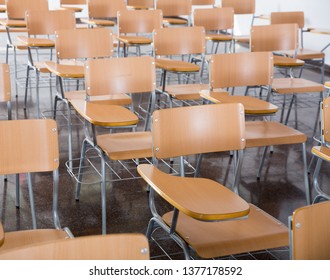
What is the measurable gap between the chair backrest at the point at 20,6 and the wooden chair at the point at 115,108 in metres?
3.54

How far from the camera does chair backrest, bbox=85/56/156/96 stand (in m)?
3.90

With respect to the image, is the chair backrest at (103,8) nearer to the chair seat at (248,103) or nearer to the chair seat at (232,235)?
the chair seat at (248,103)

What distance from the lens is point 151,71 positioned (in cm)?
405

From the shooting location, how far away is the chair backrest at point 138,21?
622 centimetres

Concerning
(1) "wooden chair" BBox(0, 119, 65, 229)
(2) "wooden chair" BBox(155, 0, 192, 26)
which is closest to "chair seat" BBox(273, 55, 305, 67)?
(2) "wooden chair" BBox(155, 0, 192, 26)

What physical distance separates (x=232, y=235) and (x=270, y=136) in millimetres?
1378

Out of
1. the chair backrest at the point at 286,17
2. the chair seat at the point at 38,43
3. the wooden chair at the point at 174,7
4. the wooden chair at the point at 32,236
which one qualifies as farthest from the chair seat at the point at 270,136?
the wooden chair at the point at 174,7

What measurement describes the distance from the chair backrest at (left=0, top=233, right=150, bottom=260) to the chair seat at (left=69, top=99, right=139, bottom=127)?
1960mm

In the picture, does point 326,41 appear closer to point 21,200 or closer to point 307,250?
point 21,200

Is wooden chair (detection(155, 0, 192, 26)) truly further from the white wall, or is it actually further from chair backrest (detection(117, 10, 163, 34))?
the white wall

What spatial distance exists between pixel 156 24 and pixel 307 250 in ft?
15.9

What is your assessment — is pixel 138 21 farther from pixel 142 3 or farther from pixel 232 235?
pixel 232 235

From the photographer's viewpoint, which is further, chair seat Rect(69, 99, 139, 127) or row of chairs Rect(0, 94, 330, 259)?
chair seat Rect(69, 99, 139, 127)

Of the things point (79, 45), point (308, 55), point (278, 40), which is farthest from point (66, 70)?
point (308, 55)
